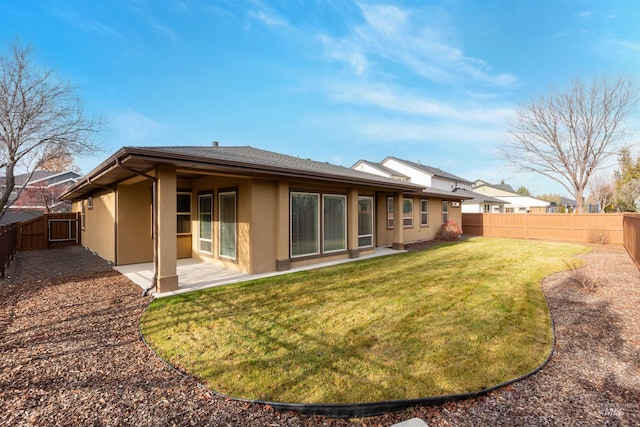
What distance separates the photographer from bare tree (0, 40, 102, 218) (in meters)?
12.9

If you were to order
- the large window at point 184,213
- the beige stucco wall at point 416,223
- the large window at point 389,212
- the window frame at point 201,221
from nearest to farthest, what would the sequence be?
the window frame at point 201,221, the large window at point 184,213, the beige stucco wall at point 416,223, the large window at point 389,212

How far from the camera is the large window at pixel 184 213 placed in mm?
9859

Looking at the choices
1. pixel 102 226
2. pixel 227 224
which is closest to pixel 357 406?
pixel 227 224

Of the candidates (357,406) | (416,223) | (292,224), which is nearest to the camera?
(357,406)

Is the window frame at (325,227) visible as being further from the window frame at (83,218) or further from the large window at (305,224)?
the window frame at (83,218)

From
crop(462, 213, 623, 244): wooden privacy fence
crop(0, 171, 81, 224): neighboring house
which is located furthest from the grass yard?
crop(0, 171, 81, 224): neighboring house

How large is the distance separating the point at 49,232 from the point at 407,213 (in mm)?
17277

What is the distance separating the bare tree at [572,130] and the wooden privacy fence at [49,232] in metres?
29.8

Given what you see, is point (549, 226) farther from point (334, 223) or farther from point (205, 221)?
point (205, 221)

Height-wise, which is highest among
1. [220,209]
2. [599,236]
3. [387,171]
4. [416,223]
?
[387,171]

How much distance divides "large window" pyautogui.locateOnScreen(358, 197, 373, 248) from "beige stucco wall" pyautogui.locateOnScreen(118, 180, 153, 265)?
23.3 ft

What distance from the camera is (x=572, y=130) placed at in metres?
21.3

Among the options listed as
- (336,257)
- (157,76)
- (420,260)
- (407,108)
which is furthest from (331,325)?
(407,108)

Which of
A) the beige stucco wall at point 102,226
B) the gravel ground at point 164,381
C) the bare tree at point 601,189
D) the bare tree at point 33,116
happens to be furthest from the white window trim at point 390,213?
the bare tree at point 601,189
